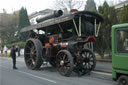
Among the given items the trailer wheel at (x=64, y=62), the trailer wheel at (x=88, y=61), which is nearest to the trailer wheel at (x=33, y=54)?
the trailer wheel at (x=64, y=62)

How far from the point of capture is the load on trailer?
813cm

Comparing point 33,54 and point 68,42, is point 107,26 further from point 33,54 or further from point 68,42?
point 33,54

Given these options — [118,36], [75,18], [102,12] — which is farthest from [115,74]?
[102,12]

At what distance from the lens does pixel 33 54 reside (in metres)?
10.5

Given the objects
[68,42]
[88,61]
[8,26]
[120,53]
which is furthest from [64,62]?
[8,26]

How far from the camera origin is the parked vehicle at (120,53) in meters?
5.90

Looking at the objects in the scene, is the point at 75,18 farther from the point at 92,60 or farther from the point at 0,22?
the point at 0,22

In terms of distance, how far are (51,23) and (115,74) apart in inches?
184

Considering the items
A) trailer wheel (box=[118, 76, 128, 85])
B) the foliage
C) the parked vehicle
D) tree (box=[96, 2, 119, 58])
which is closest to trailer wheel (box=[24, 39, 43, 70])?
the parked vehicle

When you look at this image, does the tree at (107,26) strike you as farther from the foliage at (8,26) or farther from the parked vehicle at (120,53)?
the foliage at (8,26)

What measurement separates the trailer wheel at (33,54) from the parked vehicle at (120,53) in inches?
196

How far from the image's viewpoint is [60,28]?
9438 millimetres

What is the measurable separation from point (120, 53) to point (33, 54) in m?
6.08

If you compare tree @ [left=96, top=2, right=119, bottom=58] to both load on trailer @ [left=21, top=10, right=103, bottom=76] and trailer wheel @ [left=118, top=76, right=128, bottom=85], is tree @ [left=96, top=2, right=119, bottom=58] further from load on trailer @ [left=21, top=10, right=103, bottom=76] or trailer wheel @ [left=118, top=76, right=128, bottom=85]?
trailer wheel @ [left=118, top=76, right=128, bottom=85]
